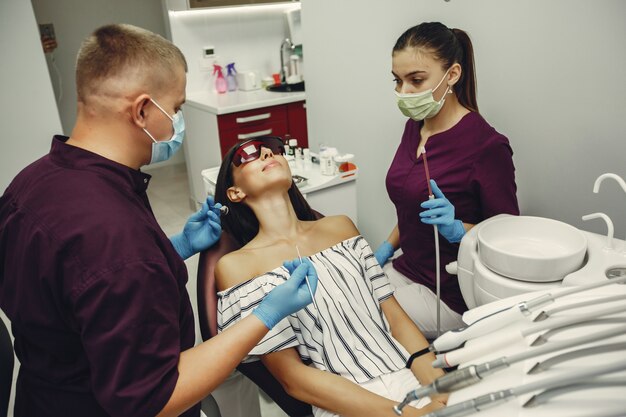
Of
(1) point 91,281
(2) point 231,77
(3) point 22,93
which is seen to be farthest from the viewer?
(2) point 231,77

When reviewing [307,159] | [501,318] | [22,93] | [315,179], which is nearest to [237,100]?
[307,159]

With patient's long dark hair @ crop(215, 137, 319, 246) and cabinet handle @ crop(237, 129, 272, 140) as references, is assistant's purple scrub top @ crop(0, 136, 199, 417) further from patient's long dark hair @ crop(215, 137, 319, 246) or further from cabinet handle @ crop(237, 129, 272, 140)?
cabinet handle @ crop(237, 129, 272, 140)

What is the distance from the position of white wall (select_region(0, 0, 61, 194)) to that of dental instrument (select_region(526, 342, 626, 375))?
10.0 feet

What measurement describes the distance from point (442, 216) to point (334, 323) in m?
0.46

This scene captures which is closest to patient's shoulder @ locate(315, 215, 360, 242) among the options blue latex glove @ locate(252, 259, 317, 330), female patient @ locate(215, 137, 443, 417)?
female patient @ locate(215, 137, 443, 417)

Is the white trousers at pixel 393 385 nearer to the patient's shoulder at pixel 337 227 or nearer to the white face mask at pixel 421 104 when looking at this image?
the patient's shoulder at pixel 337 227

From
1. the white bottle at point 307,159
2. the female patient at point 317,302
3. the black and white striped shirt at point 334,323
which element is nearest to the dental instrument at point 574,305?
the female patient at point 317,302

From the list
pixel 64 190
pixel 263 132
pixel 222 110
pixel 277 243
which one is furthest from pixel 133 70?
pixel 263 132

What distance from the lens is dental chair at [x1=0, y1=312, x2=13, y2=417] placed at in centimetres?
113

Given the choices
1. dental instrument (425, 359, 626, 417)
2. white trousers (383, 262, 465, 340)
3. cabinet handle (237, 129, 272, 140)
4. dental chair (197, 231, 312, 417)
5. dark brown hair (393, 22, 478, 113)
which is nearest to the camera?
dental instrument (425, 359, 626, 417)

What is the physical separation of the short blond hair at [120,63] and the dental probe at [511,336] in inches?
30.9

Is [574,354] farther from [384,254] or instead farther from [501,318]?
[384,254]

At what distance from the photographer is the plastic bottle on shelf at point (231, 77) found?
3781mm

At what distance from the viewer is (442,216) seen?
1.42m
